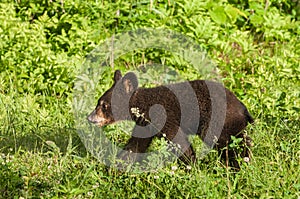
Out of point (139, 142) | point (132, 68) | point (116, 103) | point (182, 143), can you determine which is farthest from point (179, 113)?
point (132, 68)

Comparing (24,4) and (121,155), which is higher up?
(24,4)

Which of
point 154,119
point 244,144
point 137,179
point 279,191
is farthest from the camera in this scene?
point 154,119

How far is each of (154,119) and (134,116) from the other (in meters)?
0.24

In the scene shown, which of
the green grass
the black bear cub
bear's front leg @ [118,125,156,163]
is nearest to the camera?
the green grass

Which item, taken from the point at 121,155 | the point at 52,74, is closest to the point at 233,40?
the point at 52,74

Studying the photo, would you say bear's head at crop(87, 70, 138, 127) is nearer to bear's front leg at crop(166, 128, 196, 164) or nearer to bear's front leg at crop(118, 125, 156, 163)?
bear's front leg at crop(118, 125, 156, 163)

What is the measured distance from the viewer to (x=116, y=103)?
6.17 m

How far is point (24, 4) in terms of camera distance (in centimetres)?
895

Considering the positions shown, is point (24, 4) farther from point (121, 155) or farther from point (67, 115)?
point (121, 155)

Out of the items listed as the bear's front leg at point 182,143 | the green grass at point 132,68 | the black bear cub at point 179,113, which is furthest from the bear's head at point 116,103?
the bear's front leg at point 182,143

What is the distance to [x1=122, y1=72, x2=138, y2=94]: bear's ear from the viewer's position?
19.8ft

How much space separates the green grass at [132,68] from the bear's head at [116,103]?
0.22 meters

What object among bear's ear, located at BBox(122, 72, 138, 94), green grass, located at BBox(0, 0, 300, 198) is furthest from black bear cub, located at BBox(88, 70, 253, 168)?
green grass, located at BBox(0, 0, 300, 198)

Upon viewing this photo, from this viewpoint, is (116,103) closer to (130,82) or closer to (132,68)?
(130,82)
